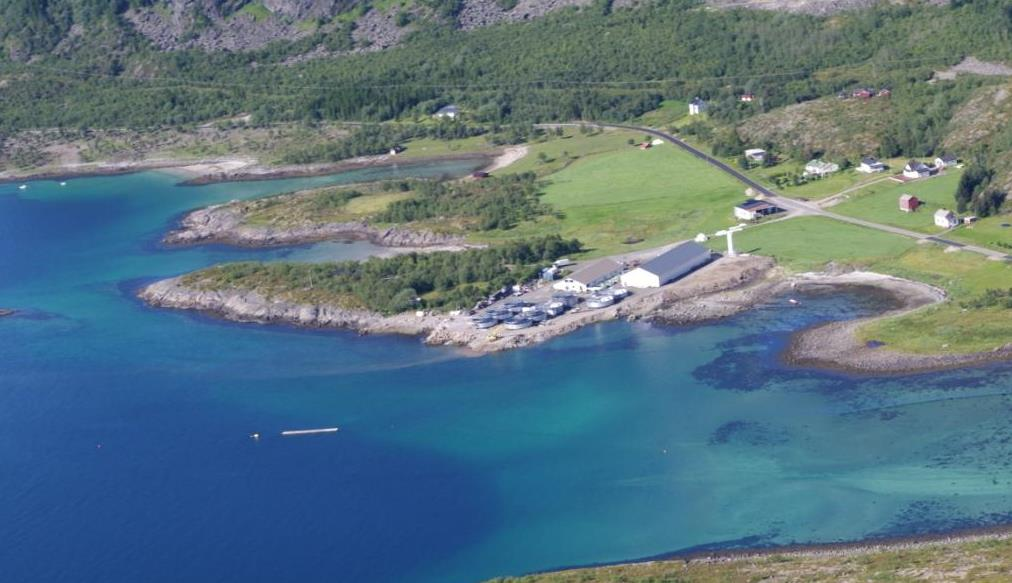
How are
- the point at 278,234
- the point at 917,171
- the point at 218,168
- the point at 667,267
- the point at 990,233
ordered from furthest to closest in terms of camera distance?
the point at 218,168 → the point at 278,234 → the point at 917,171 → the point at 667,267 → the point at 990,233

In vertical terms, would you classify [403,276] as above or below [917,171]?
below

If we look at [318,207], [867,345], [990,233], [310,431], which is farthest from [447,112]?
[310,431]

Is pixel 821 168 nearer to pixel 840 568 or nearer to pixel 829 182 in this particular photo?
pixel 829 182

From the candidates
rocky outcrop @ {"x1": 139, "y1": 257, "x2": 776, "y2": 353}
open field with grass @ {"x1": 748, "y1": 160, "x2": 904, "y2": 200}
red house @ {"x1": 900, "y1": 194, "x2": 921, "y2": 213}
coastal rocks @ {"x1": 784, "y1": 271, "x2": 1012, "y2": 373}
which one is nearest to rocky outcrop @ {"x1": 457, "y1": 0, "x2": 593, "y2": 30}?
open field with grass @ {"x1": 748, "y1": 160, "x2": 904, "y2": 200}

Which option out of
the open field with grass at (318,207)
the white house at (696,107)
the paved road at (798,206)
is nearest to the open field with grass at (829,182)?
the paved road at (798,206)

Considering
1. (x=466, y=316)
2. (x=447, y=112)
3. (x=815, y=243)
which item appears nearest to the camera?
(x=466, y=316)

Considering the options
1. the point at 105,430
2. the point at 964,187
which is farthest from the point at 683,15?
the point at 105,430

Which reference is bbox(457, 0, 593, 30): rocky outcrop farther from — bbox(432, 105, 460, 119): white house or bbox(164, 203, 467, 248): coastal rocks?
bbox(164, 203, 467, 248): coastal rocks

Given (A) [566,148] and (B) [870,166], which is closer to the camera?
(B) [870,166]
